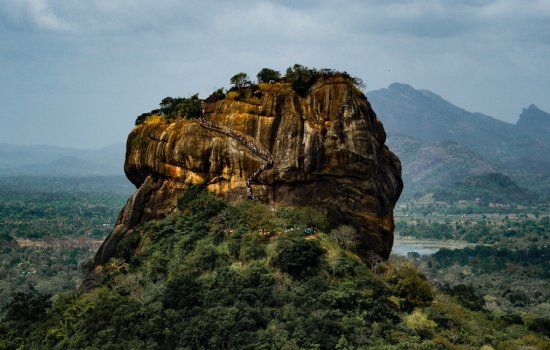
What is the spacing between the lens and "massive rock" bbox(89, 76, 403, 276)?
36.5 metres

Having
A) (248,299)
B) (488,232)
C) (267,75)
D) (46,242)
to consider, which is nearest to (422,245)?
(488,232)

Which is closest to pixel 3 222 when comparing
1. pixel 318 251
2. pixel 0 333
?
pixel 0 333

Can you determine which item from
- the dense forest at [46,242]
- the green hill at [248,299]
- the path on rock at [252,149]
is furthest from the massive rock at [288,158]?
the dense forest at [46,242]

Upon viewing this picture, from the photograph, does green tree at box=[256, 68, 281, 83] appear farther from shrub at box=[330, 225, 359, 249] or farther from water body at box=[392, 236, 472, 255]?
water body at box=[392, 236, 472, 255]

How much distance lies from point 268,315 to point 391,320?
5.00m

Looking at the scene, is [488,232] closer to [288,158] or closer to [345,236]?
[288,158]

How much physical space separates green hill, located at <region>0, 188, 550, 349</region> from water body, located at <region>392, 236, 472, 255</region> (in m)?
86.2

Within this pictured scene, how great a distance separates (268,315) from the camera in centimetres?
2933

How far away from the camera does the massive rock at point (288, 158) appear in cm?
3653

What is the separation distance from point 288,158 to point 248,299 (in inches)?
364

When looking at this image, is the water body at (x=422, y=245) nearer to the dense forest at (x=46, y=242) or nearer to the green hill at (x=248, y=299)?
the dense forest at (x=46, y=242)

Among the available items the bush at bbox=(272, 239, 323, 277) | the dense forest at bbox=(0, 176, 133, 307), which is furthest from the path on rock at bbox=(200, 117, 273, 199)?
the dense forest at bbox=(0, 176, 133, 307)

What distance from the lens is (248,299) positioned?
1193 inches

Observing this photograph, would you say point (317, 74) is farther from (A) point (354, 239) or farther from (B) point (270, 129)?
(A) point (354, 239)
